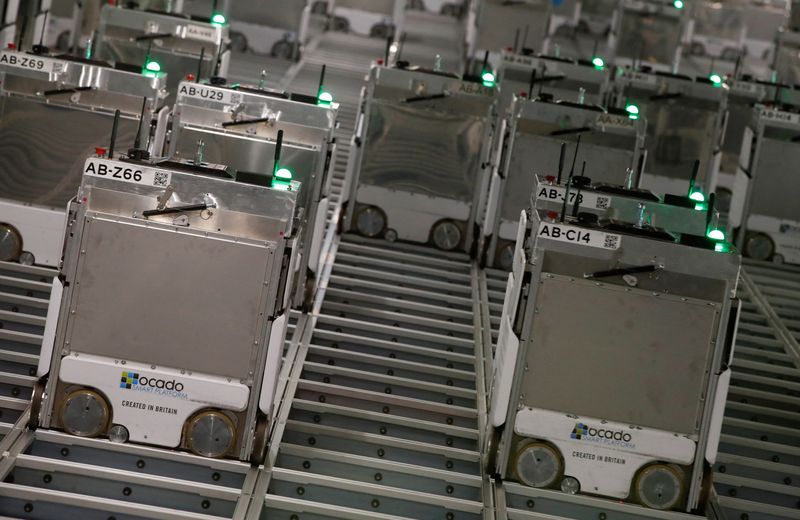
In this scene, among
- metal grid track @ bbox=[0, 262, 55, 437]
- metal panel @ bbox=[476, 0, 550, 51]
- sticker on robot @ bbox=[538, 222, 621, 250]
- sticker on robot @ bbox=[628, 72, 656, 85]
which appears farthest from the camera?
metal panel @ bbox=[476, 0, 550, 51]

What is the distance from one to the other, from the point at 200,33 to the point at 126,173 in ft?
26.5

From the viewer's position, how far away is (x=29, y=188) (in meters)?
11.8

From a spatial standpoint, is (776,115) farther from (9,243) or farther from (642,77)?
(9,243)

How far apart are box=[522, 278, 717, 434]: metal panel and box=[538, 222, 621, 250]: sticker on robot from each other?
0.30m

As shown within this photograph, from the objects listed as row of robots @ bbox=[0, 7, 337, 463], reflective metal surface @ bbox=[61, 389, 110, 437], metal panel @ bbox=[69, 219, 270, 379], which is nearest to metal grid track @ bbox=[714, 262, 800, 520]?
row of robots @ bbox=[0, 7, 337, 463]

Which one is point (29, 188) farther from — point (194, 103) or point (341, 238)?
point (341, 238)

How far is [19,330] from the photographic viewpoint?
10.9 m

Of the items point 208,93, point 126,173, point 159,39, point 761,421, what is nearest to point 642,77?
point 159,39

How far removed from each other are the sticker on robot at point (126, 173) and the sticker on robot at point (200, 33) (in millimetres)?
7921

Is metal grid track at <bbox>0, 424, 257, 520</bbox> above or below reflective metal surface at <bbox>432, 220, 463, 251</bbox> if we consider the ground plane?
below

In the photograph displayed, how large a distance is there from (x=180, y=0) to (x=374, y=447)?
1304 cm

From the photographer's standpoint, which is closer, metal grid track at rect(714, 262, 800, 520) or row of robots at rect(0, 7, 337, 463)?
row of robots at rect(0, 7, 337, 463)

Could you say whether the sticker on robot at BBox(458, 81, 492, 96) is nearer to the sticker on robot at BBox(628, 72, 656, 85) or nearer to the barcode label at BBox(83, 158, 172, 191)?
the sticker on robot at BBox(628, 72, 656, 85)

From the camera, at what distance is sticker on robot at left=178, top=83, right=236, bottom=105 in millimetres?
11828
